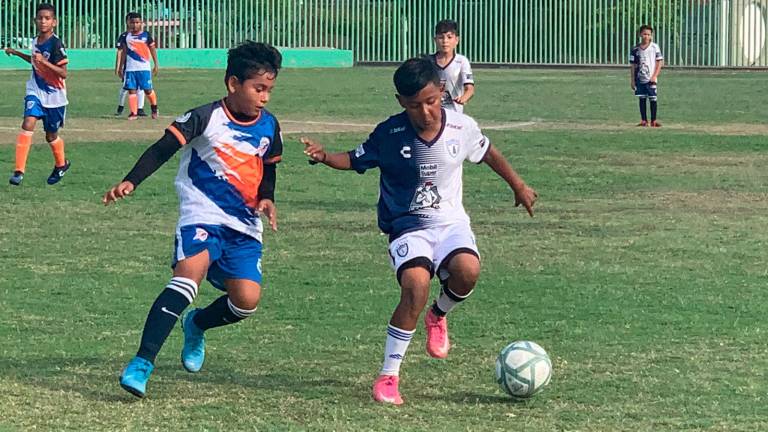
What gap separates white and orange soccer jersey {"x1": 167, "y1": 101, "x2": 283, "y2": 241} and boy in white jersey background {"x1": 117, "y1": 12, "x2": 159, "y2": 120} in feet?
58.6

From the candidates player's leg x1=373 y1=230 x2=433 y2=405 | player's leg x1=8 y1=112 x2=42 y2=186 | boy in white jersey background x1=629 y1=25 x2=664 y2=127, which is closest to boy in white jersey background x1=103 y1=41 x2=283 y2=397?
player's leg x1=373 y1=230 x2=433 y2=405

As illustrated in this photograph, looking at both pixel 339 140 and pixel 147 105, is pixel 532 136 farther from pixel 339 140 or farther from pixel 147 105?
pixel 147 105

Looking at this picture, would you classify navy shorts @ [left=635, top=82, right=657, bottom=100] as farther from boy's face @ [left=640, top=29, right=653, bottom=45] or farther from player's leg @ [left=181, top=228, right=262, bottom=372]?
player's leg @ [left=181, top=228, right=262, bottom=372]

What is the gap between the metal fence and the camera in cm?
4825

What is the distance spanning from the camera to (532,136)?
21047 mm

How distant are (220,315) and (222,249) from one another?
38 cm

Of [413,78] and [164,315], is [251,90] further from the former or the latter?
[164,315]

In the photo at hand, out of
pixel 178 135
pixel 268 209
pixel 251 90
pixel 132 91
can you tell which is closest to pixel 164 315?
pixel 268 209

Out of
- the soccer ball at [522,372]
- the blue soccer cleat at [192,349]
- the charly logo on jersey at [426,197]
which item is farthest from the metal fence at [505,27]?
the soccer ball at [522,372]

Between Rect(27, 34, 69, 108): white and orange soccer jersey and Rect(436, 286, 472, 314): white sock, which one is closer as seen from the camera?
Rect(436, 286, 472, 314): white sock

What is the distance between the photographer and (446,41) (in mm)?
14648

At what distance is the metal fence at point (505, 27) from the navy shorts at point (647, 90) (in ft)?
82.4

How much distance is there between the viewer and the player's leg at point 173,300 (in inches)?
250

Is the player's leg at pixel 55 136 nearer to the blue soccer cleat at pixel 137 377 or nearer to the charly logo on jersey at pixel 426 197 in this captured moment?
the charly logo on jersey at pixel 426 197
